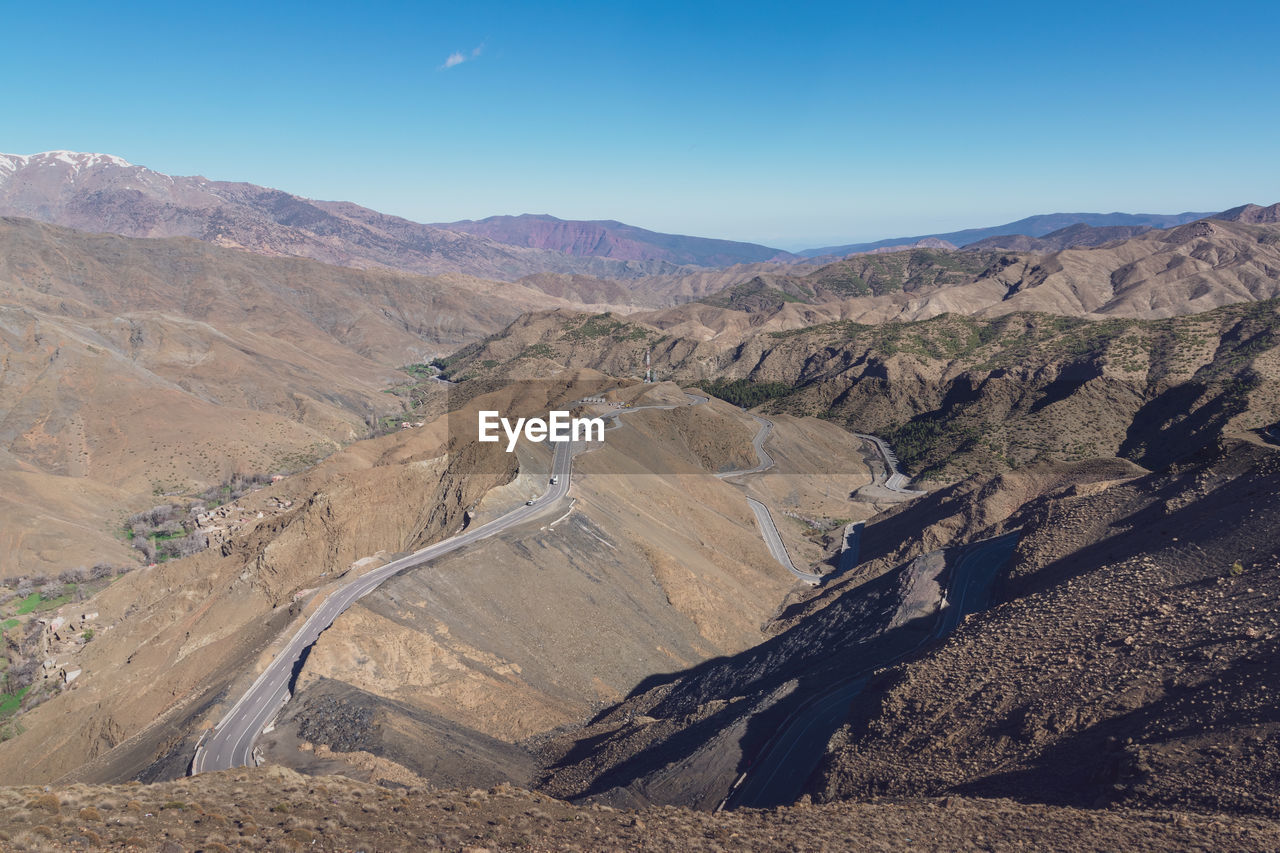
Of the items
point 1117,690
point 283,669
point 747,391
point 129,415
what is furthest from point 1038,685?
point 129,415

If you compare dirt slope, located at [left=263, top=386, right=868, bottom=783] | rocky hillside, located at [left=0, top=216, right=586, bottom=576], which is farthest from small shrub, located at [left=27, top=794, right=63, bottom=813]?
rocky hillside, located at [left=0, top=216, right=586, bottom=576]

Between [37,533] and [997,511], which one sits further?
[37,533]

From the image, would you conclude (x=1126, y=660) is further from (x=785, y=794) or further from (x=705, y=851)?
(x=705, y=851)

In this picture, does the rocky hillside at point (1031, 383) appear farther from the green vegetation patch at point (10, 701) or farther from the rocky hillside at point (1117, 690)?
the green vegetation patch at point (10, 701)

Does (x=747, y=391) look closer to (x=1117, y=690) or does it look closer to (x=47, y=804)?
(x=1117, y=690)

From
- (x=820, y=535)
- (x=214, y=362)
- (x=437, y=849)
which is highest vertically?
(x=214, y=362)

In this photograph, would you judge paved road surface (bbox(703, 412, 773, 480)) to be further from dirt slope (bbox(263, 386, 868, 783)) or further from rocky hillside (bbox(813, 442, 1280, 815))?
rocky hillside (bbox(813, 442, 1280, 815))

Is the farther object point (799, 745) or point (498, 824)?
point (799, 745)

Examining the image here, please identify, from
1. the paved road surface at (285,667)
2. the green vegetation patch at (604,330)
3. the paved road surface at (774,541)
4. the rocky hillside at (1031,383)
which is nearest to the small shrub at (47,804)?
the paved road surface at (285,667)

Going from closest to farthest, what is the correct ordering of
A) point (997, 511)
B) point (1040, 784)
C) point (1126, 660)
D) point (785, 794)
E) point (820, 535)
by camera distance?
point (1040, 784)
point (1126, 660)
point (785, 794)
point (997, 511)
point (820, 535)

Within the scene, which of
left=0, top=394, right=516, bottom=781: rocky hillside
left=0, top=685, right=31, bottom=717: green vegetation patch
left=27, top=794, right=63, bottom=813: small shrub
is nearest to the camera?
left=27, top=794, right=63, bottom=813: small shrub

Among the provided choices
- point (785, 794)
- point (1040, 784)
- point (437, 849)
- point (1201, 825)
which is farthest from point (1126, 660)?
point (437, 849)
